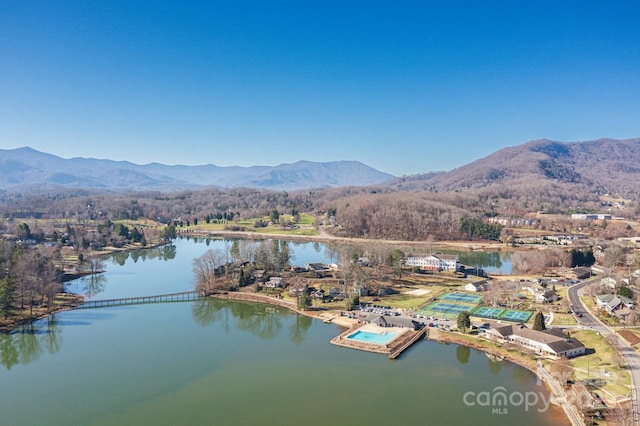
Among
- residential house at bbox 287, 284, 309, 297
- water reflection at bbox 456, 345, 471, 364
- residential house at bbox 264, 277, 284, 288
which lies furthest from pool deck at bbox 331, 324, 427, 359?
residential house at bbox 264, 277, 284, 288

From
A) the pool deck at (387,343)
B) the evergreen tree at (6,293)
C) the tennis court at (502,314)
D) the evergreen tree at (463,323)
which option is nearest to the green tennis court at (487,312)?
the tennis court at (502,314)

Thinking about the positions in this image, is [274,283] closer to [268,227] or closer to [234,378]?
[234,378]

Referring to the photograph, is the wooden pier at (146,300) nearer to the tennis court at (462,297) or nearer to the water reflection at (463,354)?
the tennis court at (462,297)

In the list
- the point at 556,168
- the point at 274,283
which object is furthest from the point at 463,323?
Answer: the point at 556,168

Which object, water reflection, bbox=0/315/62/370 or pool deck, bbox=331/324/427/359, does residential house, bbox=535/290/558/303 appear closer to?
pool deck, bbox=331/324/427/359

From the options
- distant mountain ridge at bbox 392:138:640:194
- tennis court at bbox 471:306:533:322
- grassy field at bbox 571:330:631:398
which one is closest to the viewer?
grassy field at bbox 571:330:631:398

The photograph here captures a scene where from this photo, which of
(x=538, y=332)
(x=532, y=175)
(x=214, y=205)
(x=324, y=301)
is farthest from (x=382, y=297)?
(x=532, y=175)

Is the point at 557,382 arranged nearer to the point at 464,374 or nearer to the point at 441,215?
the point at 464,374
